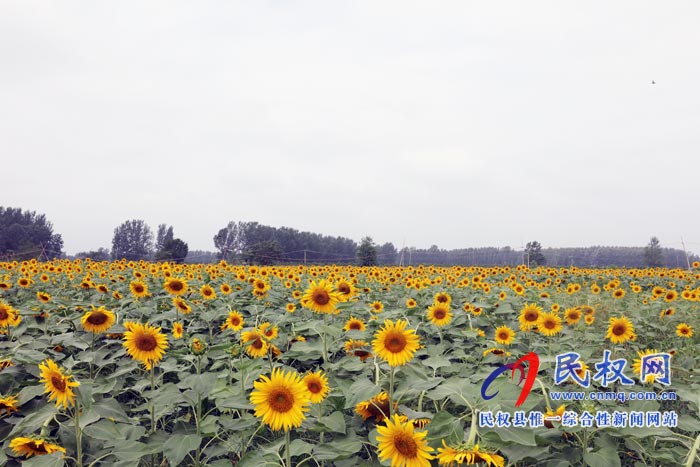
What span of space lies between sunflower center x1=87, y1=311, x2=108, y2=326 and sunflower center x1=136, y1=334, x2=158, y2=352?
937 mm

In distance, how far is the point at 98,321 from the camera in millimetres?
3406

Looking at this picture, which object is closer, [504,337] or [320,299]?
[320,299]

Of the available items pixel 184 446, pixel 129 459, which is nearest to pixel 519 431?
pixel 184 446

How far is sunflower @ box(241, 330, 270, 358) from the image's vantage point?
9.42 ft

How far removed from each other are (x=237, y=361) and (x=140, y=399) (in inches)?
48.6

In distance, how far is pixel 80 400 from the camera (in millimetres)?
2090

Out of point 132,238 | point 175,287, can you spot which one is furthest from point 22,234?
point 175,287

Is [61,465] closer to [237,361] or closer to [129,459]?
[129,459]

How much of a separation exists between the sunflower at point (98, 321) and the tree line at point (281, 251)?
16.4 meters

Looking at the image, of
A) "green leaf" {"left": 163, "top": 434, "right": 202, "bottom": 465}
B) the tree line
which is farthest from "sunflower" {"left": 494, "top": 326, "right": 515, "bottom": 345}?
the tree line

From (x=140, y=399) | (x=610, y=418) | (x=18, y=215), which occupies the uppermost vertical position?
(x=18, y=215)

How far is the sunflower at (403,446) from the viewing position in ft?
5.37

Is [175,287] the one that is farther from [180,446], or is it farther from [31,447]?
[180,446]

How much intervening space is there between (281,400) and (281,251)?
49.5 meters
